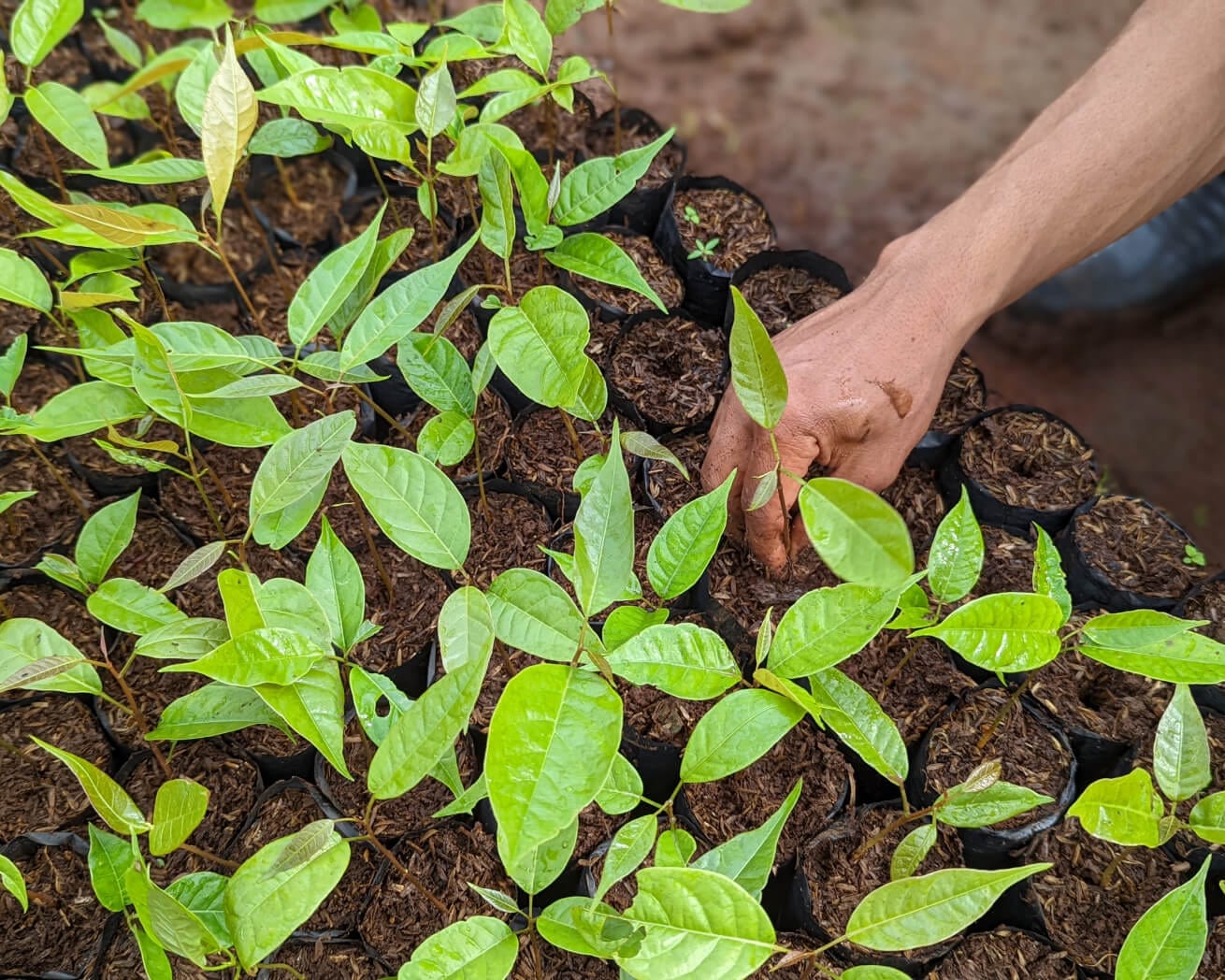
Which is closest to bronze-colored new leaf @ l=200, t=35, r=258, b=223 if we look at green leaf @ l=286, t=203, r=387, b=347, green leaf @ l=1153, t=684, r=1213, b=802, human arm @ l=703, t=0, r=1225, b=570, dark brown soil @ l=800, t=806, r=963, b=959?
green leaf @ l=286, t=203, r=387, b=347

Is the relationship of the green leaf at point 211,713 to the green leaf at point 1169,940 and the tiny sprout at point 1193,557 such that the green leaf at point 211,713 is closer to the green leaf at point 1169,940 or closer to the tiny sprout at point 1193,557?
the green leaf at point 1169,940

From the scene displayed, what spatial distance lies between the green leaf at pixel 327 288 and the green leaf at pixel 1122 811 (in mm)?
832

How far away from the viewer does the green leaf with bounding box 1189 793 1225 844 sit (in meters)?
0.83

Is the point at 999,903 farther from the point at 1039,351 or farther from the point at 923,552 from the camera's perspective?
the point at 1039,351

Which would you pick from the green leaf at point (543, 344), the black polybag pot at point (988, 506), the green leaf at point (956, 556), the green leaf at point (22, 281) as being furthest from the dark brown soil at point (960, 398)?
the green leaf at point (22, 281)

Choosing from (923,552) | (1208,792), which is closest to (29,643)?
(923,552)

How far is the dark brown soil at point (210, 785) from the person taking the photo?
104 centimetres

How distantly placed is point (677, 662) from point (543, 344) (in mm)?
340

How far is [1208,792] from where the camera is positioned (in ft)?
3.44

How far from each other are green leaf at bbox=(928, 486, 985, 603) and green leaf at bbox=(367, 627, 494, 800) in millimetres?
471

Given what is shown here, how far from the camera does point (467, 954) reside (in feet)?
2.43

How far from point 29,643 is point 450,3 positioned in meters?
2.20

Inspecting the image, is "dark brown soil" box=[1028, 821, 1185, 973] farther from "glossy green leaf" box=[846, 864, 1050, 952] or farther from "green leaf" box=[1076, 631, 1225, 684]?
"glossy green leaf" box=[846, 864, 1050, 952]

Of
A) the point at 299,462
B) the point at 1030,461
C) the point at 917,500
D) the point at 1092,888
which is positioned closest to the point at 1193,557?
the point at 1030,461
